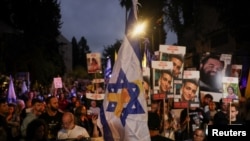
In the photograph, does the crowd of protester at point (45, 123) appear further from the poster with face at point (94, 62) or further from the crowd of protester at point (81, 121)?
the poster with face at point (94, 62)

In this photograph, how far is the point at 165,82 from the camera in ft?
44.9

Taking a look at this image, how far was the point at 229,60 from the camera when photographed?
16.9 meters

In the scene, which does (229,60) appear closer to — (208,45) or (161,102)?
(161,102)

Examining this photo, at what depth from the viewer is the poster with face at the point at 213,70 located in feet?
55.2

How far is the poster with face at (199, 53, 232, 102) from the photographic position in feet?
55.2

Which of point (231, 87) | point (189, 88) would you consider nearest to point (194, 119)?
point (189, 88)

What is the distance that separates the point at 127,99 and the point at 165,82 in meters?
7.86

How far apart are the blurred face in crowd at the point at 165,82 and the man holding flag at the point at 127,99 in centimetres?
754

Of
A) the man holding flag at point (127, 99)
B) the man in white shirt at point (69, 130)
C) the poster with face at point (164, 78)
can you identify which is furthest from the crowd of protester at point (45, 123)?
the poster with face at point (164, 78)

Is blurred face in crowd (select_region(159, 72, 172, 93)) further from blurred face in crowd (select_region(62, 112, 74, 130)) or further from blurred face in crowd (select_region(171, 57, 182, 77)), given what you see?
blurred face in crowd (select_region(62, 112, 74, 130))

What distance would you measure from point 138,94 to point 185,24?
29275 mm

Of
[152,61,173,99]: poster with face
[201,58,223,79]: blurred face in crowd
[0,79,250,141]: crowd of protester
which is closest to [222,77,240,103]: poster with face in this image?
[0,79,250,141]: crowd of protester

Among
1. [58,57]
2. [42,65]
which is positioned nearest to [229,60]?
[42,65]

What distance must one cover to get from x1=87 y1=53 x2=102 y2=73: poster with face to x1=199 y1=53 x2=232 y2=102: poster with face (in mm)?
3649
